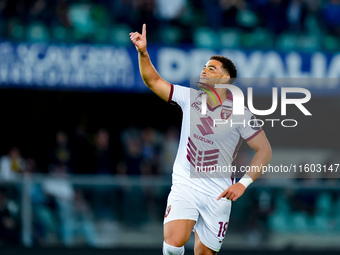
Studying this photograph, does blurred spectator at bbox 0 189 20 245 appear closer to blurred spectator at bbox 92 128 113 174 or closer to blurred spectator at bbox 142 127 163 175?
blurred spectator at bbox 92 128 113 174

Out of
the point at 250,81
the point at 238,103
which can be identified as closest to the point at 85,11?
the point at 250,81

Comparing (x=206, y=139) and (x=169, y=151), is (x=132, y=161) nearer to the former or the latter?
(x=169, y=151)

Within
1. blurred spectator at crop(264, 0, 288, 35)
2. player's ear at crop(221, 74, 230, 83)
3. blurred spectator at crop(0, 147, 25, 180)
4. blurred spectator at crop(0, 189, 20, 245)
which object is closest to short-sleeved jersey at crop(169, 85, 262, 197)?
player's ear at crop(221, 74, 230, 83)

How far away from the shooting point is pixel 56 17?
13.2 meters

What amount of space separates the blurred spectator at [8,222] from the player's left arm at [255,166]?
466 cm

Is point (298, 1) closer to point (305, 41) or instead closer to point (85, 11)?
point (305, 41)

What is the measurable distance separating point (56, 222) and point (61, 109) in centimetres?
502

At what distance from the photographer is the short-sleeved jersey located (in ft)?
21.8

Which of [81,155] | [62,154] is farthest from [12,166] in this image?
[81,155]

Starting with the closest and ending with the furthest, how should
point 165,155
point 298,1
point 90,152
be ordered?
point 90,152, point 165,155, point 298,1

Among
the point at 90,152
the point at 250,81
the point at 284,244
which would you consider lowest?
the point at 284,244

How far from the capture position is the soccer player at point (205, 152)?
6.54 m

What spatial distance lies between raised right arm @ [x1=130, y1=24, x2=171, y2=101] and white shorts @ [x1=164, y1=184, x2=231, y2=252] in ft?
2.91

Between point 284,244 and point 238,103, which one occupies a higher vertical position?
point 238,103
